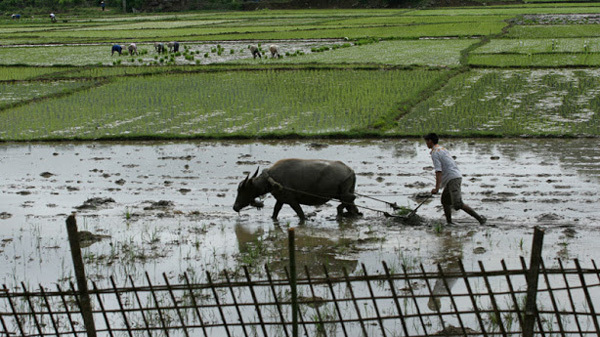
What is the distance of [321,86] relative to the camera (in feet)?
54.3

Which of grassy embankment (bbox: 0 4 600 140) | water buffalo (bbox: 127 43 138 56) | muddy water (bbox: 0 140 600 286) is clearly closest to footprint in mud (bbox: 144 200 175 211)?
muddy water (bbox: 0 140 600 286)

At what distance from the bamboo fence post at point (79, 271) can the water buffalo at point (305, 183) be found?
10.9 ft

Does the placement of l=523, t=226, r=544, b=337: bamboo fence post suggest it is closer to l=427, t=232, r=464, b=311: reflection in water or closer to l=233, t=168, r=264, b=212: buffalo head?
l=427, t=232, r=464, b=311: reflection in water

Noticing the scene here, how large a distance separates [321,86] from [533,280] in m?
13.2

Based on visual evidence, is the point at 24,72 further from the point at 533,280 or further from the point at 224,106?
the point at 533,280

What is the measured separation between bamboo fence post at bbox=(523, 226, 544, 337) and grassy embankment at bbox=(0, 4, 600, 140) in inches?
304

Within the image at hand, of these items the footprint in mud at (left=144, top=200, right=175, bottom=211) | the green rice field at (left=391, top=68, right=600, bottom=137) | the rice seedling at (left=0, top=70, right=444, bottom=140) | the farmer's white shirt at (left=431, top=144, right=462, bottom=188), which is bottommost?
the rice seedling at (left=0, top=70, right=444, bottom=140)

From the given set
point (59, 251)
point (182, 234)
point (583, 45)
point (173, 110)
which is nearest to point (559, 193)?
Result: point (182, 234)

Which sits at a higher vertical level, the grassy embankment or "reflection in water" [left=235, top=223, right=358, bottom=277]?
"reflection in water" [left=235, top=223, right=358, bottom=277]

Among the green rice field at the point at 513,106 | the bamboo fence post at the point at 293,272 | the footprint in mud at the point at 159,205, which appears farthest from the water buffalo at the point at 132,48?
the bamboo fence post at the point at 293,272

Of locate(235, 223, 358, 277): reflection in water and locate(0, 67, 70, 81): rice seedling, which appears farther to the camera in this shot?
locate(0, 67, 70, 81): rice seedling

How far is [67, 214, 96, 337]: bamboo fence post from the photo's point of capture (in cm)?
371

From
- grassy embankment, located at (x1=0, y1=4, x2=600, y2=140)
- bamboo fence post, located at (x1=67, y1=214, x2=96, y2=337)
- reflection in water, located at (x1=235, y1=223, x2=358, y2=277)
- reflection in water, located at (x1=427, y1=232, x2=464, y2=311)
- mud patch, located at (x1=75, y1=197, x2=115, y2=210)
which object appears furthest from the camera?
grassy embankment, located at (x1=0, y1=4, x2=600, y2=140)

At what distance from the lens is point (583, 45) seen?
77.0ft
